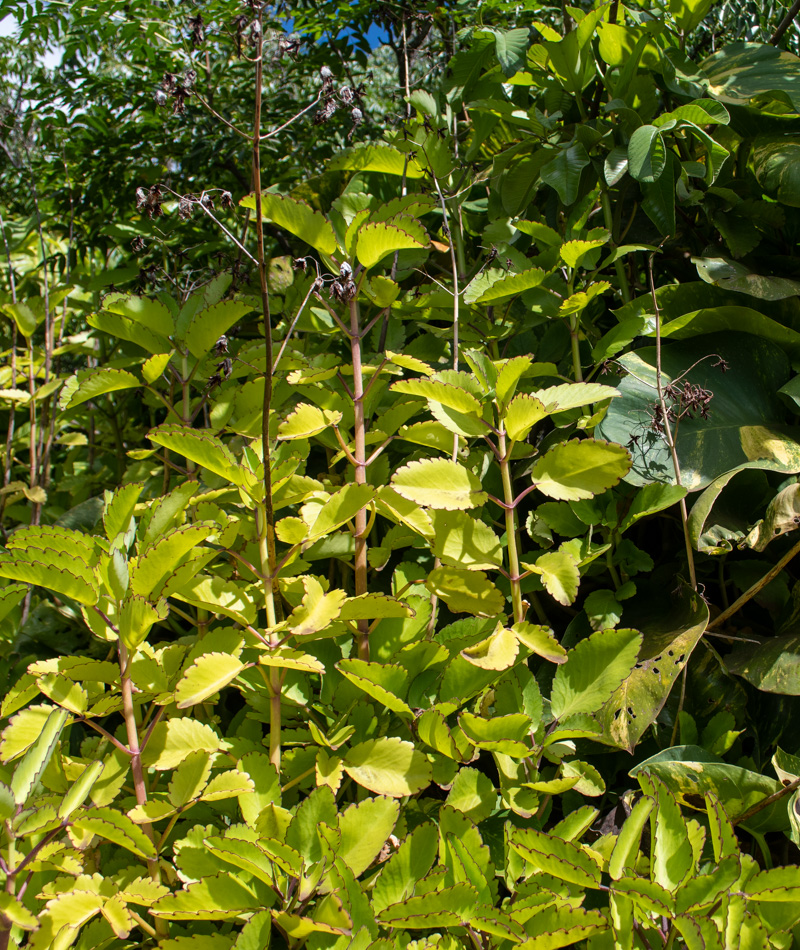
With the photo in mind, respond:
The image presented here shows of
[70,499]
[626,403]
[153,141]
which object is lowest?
[70,499]

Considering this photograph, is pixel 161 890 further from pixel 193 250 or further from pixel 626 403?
pixel 193 250

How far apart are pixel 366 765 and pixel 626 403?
629 mm

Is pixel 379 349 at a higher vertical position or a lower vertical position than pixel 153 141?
lower

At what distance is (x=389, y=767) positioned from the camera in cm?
72

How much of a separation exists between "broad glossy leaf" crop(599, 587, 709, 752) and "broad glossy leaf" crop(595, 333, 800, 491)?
18 cm

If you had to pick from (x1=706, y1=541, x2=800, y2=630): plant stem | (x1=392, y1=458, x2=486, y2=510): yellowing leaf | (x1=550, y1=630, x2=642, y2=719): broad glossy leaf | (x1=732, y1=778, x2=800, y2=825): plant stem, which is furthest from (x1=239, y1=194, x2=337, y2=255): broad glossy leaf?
(x1=732, y1=778, x2=800, y2=825): plant stem

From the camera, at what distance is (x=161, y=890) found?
26.7 inches

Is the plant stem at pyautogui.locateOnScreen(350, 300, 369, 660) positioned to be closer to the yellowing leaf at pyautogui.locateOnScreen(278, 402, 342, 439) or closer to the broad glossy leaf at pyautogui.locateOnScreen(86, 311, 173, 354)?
the yellowing leaf at pyautogui.locateOnScreen(278, 402, 342, 439)

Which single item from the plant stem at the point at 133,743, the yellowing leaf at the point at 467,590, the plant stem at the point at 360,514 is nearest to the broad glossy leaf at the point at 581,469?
the yellowing leaf at the point at 467,590

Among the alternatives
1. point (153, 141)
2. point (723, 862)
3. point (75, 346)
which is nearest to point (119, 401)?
point (75, 346)

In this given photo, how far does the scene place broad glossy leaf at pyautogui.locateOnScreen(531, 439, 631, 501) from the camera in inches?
28.7

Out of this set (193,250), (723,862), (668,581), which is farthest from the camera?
(193,250)

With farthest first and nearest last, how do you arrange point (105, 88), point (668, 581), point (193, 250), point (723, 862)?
point (105, 88) → point (193, 250) → point (668, 581) → point (723, 862)

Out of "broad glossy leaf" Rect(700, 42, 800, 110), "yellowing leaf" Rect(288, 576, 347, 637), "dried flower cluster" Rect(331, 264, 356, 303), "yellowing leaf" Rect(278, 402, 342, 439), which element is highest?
"broad glossy leaf" Rect(700, 42, 800, 110)
